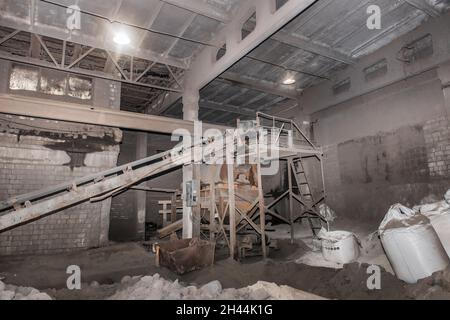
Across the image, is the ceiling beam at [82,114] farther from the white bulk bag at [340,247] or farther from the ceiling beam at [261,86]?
the white bulk bag at [340,247]

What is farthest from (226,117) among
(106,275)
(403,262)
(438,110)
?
(403,262)

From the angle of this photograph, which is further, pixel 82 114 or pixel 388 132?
pixel 388 132

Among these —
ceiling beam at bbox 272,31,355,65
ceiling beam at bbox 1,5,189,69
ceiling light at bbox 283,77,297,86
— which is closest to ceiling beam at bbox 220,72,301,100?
ceiling light at bbox 283,77,297,86

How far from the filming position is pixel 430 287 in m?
3.82

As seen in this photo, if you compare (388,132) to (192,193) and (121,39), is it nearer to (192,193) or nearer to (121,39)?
(192,193)

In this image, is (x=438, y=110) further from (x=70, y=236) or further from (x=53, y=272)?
(x=70, y=236)

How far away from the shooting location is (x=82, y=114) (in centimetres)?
754


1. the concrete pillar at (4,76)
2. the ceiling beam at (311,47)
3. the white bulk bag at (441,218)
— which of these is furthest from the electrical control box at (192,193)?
the concrete pillar at (4,76)

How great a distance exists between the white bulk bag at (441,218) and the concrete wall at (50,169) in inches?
351

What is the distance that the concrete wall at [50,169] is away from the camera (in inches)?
302

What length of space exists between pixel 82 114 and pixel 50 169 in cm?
228

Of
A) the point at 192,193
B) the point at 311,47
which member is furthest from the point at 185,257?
the point at 311,47

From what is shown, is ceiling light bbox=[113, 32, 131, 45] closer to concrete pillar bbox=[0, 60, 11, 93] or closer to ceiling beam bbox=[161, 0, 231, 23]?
ceiling beam bbox=[161, 0, 231, 23]

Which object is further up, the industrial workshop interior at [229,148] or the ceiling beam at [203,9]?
the ceiling beam at [203,9]
